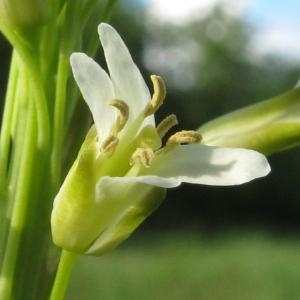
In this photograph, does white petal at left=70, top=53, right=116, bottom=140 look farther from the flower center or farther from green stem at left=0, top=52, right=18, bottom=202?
green stem at left=0, top=52, right=18, bottom=202

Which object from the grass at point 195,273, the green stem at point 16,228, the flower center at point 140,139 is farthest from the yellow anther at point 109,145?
the grass at point 195,273

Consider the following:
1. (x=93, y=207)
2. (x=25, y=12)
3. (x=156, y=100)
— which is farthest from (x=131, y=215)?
(x=25, y=12)

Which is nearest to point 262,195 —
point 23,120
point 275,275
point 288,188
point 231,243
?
point 288,188

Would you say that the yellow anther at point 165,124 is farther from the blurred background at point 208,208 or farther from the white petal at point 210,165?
the blurred background at point 208,208

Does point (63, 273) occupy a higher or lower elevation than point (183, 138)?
lower

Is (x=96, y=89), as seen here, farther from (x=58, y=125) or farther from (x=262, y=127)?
(x=262, y=127)

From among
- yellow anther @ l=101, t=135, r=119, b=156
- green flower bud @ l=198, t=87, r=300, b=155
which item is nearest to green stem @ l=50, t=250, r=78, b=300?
yellow anther @ l=101, t=135, r=119, b=156
